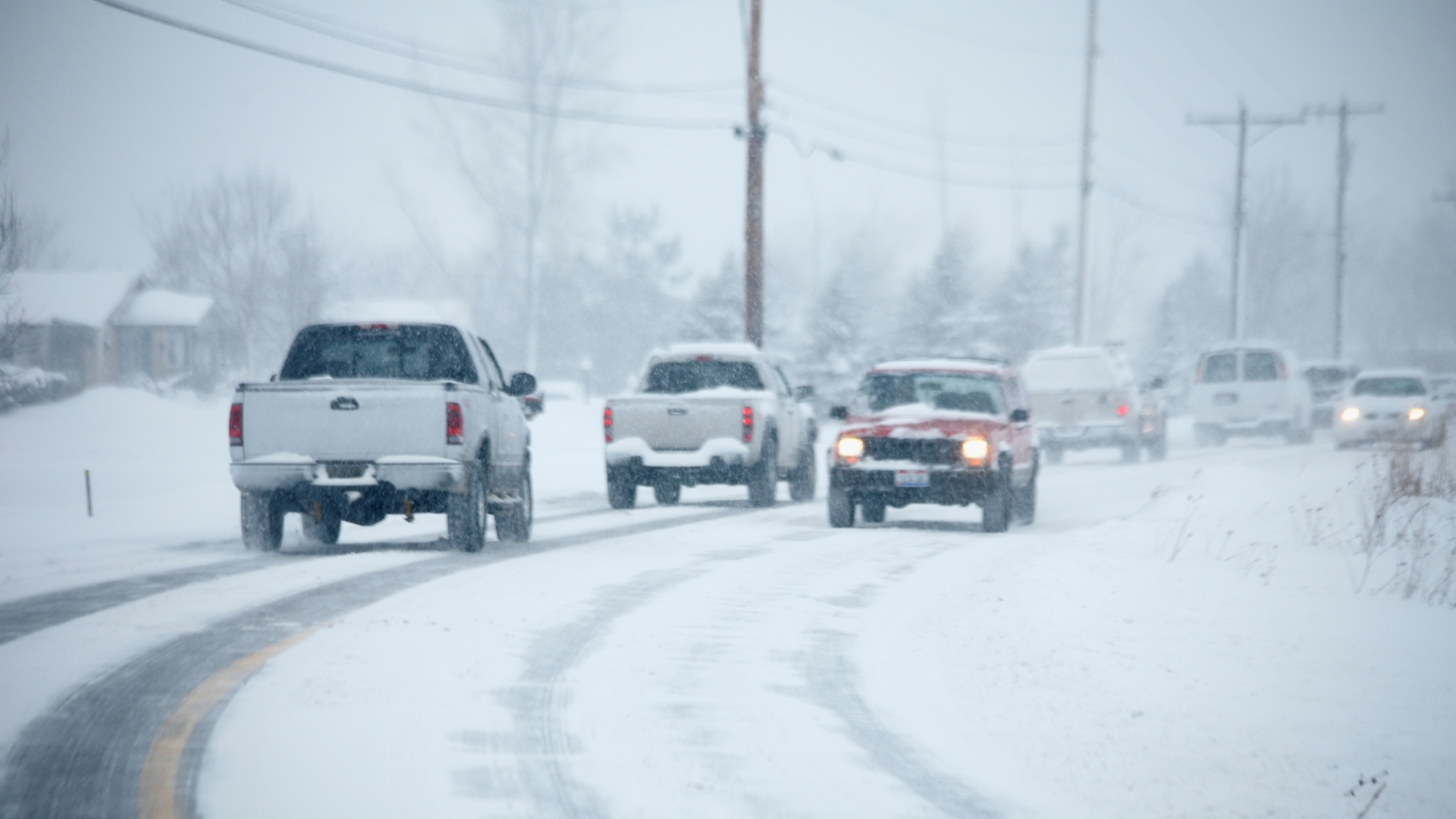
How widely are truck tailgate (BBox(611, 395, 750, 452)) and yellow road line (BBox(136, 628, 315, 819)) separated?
9513 millimetres

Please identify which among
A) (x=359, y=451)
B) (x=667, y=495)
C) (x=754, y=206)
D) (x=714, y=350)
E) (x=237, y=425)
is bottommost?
(x=667, y=495)

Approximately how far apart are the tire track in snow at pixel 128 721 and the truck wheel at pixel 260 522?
2.63 meters

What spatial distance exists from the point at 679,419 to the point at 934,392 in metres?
3.22

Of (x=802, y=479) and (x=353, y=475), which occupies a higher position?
(x=353, y=475)

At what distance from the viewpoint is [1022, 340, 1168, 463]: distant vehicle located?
89.3ft

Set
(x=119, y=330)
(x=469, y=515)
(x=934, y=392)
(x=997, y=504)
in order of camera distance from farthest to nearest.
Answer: (x=119, y=330)
(x=934, y=392)
(x=997, y=504)
(x=469, y=515)

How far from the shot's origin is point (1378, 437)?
19.5m

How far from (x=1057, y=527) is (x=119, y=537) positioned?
10290mm

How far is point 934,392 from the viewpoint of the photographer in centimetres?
1634

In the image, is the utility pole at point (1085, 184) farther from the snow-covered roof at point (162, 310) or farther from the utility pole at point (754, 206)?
A: the snow-covered roof at point (162, 310)

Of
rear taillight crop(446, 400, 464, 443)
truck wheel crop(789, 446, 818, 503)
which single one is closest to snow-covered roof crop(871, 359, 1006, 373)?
truck wheel crop(789, 446, 818, 503)

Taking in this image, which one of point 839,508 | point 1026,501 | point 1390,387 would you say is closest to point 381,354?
point 839,508

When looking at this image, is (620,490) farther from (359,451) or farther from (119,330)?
(119,330)

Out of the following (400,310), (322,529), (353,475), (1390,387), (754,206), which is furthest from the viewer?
(400,310)
